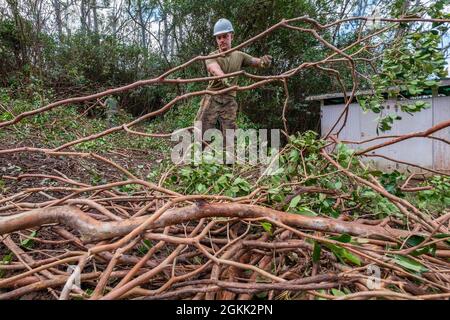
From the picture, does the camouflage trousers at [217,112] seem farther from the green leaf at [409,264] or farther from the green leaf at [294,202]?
the green leaf at [409,264]

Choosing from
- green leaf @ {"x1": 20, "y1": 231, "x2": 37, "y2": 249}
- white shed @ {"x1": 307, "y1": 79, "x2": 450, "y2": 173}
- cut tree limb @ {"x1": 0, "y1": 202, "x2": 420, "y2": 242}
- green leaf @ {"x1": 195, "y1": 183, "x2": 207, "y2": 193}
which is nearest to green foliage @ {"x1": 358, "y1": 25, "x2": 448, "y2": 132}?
cut tree limb @ {"x1": 0, "y1": 202, "x2": 420, "y2": 242}

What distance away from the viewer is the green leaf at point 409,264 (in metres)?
1.14

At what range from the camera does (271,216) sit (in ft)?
4.34

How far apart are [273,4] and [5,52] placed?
5727mm

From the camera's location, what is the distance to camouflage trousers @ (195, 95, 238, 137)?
160 inches

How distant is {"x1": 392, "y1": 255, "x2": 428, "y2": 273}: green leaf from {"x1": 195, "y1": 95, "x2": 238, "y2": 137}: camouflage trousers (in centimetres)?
301

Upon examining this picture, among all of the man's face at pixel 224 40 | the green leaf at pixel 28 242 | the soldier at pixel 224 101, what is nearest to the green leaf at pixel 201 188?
the green leaf at pixel 28 242

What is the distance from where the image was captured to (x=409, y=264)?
116cm

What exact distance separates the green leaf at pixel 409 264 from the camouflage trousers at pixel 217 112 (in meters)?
3.01

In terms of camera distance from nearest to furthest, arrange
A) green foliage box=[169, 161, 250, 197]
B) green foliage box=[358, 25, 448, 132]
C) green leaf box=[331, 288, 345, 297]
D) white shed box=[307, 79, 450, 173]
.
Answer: green leaf box=[331, 288, 345, 297]
green foliage box=[169, 161, 250, 197]
green foliage box=[358, 25, 448, 132]
white shed box=[307, 79, 450, 173]

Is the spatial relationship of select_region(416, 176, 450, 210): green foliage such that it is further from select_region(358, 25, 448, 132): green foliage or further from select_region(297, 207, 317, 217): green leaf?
select_region(297, 207, 317, 217): green leaf

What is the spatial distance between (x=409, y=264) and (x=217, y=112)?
10.4ft
